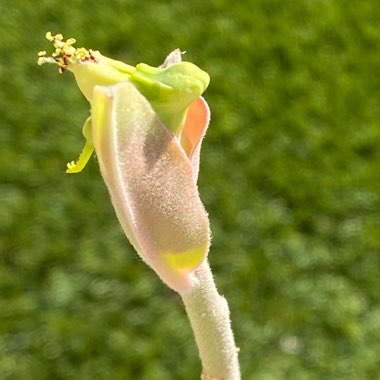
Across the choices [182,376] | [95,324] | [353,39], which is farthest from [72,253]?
[353,39]

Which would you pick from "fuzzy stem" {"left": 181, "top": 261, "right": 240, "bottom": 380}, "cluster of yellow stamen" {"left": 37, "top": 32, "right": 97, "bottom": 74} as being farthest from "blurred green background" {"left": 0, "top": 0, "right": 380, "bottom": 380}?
"cluster of yellow stamen" {"left": 37, "top": 32, "right": 97, "bottom": 74}

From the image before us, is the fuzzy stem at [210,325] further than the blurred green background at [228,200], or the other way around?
the blurred green background at [228,200]

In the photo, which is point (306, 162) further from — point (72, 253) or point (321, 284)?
point (72, 253)

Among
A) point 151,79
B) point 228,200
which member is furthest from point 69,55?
point 228,200

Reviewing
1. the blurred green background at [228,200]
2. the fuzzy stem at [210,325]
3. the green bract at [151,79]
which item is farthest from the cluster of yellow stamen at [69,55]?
the blurred green background at [228,200]

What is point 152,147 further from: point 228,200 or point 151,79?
point 228,200

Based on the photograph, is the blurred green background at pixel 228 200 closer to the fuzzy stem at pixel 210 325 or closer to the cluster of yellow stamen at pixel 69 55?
the fuzzy stem at pixel 210 325

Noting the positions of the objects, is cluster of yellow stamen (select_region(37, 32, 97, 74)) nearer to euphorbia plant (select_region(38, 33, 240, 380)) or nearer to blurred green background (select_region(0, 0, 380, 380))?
euphorbia plant (select_region(38, 33, 240, 380))

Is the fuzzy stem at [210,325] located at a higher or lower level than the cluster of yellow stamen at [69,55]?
lower
